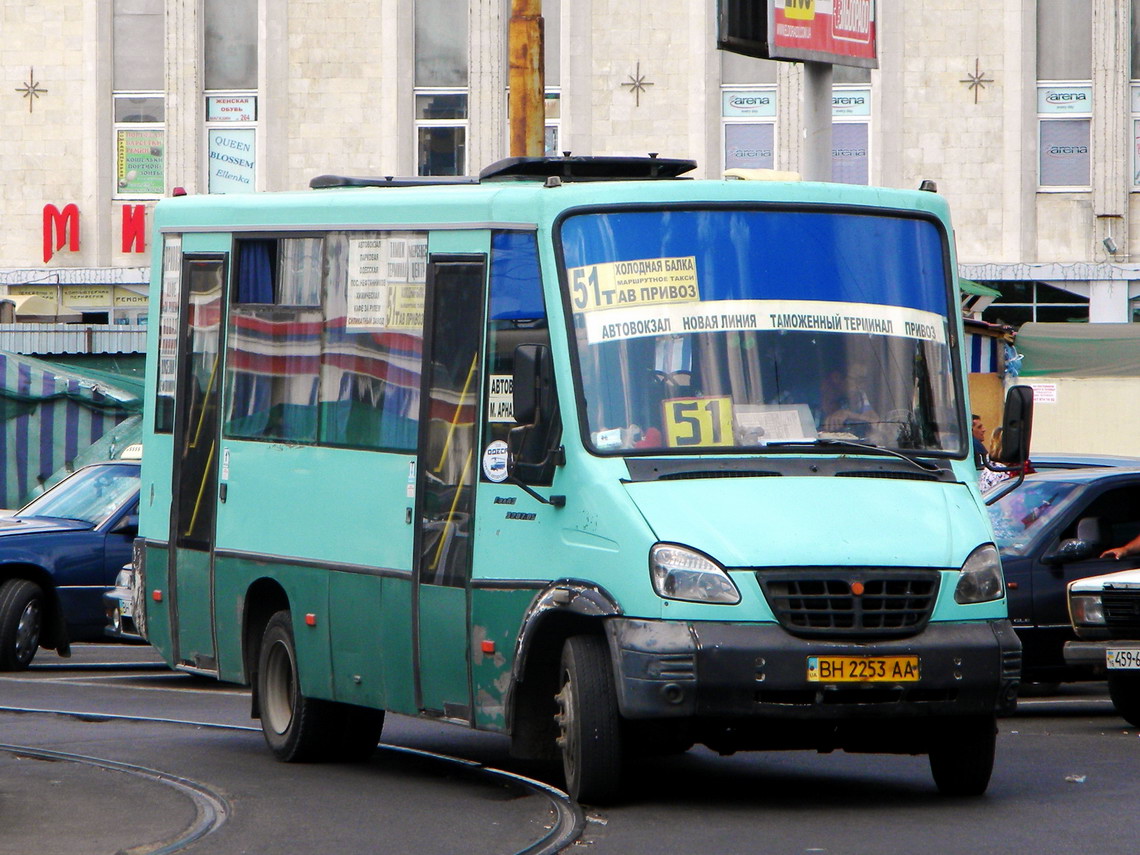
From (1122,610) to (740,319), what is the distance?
166 inches

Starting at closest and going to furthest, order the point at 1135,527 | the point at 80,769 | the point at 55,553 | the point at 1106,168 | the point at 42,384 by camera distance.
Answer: the point at 80,769, the point at 1135,527, the point at 55,553, the point at 42,384, the point at 1106,168

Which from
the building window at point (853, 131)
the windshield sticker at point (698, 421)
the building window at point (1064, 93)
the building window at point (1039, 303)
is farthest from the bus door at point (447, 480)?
the building window at point (1064, 93)

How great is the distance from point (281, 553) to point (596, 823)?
114 inches

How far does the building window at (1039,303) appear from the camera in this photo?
3381 cm

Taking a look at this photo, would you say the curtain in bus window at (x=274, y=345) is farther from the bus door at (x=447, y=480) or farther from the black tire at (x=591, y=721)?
the black tire at (x=591, y=721)

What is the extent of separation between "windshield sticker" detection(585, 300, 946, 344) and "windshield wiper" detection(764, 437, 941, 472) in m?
0.48

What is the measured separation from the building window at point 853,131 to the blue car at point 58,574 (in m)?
19.9

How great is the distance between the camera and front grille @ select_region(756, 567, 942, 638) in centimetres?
775

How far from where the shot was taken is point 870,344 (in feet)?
28.2

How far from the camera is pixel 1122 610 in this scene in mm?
11516

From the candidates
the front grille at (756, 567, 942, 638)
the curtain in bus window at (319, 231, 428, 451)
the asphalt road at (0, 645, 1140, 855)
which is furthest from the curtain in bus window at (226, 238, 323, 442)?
the front grille at (756, 567, 942, 638)

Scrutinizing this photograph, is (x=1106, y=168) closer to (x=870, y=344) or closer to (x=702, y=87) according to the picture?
(x=702, y=87)

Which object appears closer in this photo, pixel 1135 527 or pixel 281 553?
pixel 281 553

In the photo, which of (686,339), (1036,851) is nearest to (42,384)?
(686,339)
